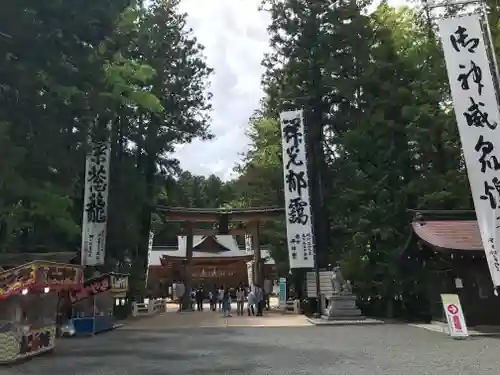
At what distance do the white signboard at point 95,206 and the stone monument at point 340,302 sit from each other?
324 inches

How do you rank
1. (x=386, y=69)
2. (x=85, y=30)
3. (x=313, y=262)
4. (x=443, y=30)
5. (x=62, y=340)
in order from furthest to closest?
(x=386, y=69), (x=313, y=262), (x=62, y=340), (x=443, y=30), (x=85, y=30)

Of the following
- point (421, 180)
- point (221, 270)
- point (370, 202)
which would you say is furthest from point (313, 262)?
point (221, 270)

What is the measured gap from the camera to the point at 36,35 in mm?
10148

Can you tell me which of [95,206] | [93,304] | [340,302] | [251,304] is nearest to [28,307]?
[93,304]

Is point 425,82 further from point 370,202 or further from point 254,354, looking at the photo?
point 254,354

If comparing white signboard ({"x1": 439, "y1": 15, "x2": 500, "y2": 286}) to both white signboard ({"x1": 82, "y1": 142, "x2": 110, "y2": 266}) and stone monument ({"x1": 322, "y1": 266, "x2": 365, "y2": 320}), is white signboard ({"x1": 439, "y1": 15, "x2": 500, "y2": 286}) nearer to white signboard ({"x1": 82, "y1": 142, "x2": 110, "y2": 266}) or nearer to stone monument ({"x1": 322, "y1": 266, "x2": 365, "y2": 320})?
stone monument ({"x1": 322, "y1": 266, "x2": 365, "y2": 320})

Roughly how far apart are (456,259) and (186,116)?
16.8 metres

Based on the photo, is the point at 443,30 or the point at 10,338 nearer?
the point at 10,338

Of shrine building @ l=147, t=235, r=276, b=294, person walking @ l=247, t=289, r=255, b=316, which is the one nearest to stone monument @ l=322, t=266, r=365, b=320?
person walking @ l=247, t=289, r=255, b=316

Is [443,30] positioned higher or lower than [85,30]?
higher

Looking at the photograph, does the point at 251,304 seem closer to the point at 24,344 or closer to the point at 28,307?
the point at 28,307

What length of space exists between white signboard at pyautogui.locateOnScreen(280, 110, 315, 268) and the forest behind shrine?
2.73 m

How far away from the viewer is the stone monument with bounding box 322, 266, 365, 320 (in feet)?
64.0

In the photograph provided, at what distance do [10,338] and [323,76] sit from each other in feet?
61.0
